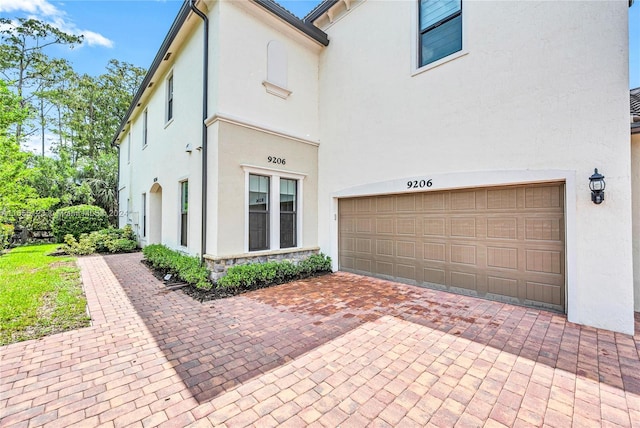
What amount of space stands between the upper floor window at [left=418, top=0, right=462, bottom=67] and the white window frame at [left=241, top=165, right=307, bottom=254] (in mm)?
4375

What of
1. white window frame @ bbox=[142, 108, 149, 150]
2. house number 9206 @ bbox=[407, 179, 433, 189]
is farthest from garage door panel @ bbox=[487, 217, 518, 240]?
white window frame @ bbox=[142, 108, 149, 150]

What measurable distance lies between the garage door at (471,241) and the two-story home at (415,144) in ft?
0.09

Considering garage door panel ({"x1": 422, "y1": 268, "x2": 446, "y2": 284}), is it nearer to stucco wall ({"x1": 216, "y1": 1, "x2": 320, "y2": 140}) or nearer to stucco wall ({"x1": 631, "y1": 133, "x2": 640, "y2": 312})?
stucco wall ({"x1": 631, "y1": 133, "x2": 640, "y2": 312})

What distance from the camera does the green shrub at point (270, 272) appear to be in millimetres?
6172

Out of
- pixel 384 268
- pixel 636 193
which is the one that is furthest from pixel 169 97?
pixel 636 193

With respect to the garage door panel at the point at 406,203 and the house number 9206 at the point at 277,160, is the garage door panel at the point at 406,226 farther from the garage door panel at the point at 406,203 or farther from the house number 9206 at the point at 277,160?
the house number 9206 at the point at 277,160

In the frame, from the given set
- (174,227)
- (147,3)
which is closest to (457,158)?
(174,227)

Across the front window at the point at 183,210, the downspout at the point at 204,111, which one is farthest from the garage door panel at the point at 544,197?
the front window at the point at 183,210

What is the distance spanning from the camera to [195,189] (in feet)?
23.6

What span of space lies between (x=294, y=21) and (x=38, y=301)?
344 inches

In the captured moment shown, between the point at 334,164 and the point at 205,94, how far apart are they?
3.87 metres

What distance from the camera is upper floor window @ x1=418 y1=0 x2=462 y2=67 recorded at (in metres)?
6.03

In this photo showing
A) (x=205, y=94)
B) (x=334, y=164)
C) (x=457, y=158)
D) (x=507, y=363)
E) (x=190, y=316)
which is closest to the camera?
(x=507, y=363)

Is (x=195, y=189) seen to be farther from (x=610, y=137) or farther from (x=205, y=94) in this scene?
(x=610, y=137)
